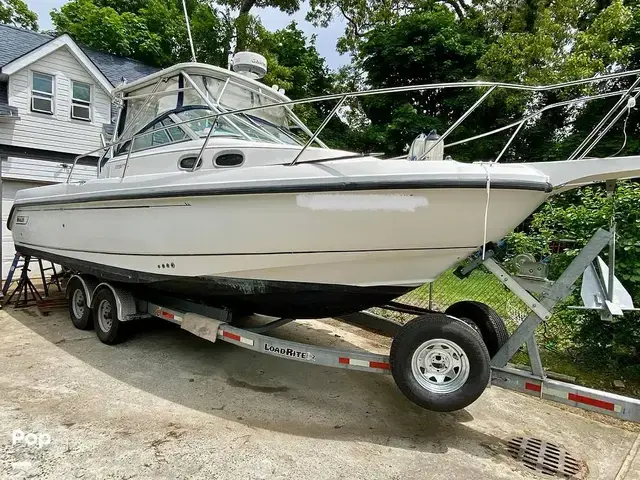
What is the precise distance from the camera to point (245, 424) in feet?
10.5

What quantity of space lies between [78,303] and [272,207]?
149 inches

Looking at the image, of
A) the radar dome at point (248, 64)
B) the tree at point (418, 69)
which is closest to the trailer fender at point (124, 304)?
the radar dome at point (248, 64)

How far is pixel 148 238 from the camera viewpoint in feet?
13.1

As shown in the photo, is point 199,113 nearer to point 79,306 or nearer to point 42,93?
point 79,306

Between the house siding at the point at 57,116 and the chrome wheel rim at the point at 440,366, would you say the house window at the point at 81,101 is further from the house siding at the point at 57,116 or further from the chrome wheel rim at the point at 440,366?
the chrome wheel rim at the point at 440,366

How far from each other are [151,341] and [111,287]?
0.81 meters

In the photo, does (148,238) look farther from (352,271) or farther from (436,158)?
(436,158)

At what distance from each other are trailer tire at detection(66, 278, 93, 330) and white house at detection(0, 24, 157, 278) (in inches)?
187

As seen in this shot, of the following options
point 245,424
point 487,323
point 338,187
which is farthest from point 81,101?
point 487,323

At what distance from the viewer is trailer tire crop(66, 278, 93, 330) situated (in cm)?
530

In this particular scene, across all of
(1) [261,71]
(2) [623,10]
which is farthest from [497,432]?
(2) [623,10]

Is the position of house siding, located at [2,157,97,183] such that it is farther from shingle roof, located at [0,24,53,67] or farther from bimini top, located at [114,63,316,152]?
bimini top, located at [114,63,316,152]

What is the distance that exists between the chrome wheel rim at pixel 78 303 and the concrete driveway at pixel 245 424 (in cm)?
76

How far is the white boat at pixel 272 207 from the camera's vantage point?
9.35 ft
